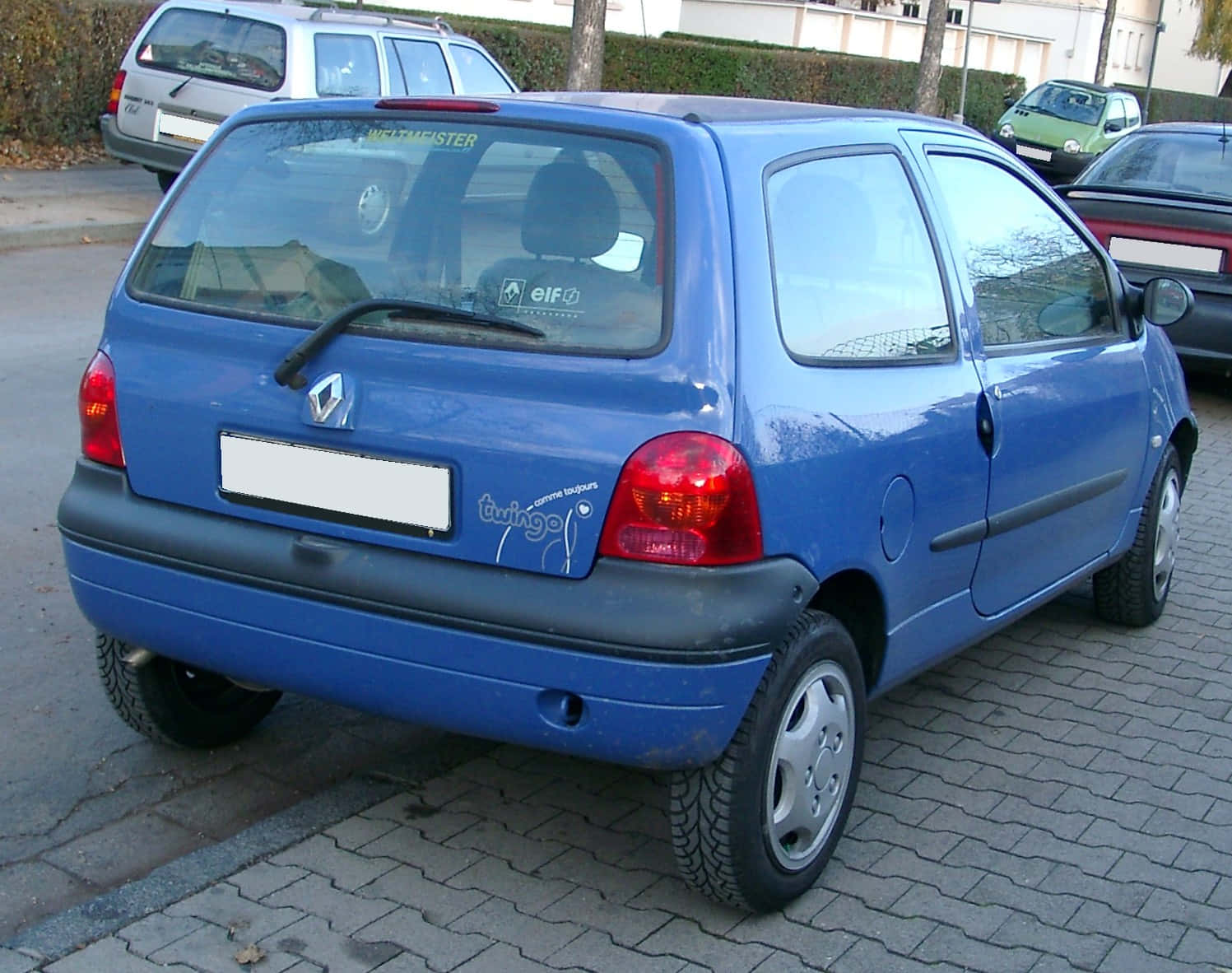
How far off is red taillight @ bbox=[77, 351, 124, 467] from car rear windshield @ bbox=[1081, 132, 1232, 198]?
26.1ft

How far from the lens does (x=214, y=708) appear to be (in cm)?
432

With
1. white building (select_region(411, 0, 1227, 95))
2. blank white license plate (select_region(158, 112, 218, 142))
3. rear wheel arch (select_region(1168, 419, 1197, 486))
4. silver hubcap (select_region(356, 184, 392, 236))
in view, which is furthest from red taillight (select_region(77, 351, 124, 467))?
white building (select_region(411, 0, 1227, 95))

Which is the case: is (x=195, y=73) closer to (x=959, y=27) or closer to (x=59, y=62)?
(x=59, y=62)

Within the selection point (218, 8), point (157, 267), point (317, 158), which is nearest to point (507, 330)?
point (317, 158)

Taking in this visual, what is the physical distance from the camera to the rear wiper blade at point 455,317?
3354 mm

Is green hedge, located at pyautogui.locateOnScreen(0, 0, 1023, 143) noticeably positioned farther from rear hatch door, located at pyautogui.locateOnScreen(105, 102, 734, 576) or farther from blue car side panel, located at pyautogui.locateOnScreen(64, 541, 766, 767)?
blue car side panel, located at pyautogui.locateOnScreen(64, 541, 766, 767)

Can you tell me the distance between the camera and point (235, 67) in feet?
44.4

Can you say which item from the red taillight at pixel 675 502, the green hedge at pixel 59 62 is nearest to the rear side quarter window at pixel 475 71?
the green hedge at pixel 59 62

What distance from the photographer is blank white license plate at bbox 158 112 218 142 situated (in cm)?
1373

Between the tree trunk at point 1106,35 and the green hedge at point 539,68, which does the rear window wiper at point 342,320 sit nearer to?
the green hedge at point 539,68

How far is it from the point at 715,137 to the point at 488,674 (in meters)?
1.25

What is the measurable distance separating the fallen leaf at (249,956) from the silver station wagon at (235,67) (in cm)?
1080

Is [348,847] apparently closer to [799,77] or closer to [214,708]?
[214,708]

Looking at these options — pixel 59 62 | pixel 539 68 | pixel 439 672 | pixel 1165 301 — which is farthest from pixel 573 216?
pixel 539 68
